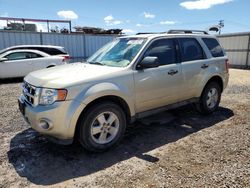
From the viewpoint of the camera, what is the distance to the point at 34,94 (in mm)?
3762

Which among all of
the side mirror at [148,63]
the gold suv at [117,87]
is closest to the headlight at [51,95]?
the gold suv at [117,87]

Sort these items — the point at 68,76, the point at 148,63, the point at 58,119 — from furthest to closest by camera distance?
the point at 148,63, the point at 68,76, the point at 58,119

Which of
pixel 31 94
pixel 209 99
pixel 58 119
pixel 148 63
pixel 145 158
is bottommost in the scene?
pixel 145 158

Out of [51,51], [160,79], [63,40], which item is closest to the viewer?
[160,79]

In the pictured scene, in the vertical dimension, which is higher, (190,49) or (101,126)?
(190,49)

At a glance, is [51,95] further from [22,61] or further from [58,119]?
[22,61]

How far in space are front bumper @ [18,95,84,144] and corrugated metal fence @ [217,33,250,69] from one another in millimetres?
16847

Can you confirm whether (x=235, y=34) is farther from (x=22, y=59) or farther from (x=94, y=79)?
(x=94, y=79)

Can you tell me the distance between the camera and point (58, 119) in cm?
356

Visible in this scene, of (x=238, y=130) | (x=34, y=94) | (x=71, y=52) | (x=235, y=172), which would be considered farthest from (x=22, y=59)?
(x=235, y=172)

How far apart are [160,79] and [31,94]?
2.19 meters

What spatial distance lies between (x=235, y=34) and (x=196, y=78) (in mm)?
15272

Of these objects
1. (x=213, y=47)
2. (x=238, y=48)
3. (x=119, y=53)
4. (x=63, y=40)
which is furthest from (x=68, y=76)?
(x=238, y=48)

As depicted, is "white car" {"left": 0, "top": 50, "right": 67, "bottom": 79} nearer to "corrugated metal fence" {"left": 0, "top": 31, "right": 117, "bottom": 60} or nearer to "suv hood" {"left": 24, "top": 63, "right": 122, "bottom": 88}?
"corrugated metal fence" {"left": 0, "top": 31, "right": 117, "bottom": 60}
